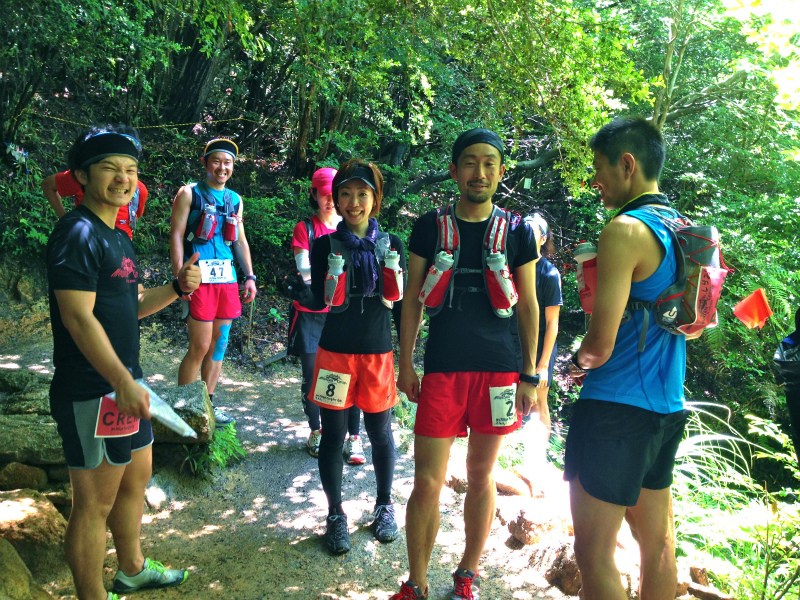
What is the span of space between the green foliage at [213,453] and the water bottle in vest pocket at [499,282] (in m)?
2.61

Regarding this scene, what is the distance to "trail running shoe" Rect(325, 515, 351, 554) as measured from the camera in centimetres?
341

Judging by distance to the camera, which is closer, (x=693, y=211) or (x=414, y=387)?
(x=414, y=387)

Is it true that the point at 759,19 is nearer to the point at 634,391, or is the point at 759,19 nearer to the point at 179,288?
the point at 634,391

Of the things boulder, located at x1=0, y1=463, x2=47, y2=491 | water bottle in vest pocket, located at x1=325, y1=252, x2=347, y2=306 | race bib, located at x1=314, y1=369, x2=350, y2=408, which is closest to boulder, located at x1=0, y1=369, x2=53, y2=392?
boulder, located at x1=0, y1=463, x2=47, y2=491

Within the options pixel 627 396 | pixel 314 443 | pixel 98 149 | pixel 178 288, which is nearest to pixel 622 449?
pixel 627 396

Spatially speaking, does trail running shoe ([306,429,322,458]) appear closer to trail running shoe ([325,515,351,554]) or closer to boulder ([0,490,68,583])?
trail running shoe ([325,515,351,554])

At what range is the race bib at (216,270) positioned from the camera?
14.6ft

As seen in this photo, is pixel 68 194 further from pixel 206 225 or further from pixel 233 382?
pixel 233 382

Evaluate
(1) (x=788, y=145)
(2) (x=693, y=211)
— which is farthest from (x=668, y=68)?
(2) (x=693, y=211)

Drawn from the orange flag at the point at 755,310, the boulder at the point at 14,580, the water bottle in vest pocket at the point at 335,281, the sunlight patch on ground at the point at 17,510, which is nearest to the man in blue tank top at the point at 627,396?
the orange flag at the point at 755,310

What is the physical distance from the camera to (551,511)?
385 centimetres

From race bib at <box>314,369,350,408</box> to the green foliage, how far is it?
57.5 inches

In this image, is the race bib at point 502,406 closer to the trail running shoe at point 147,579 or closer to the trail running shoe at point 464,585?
the trail running shoe at point 464,585

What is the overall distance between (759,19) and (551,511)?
452 cm
